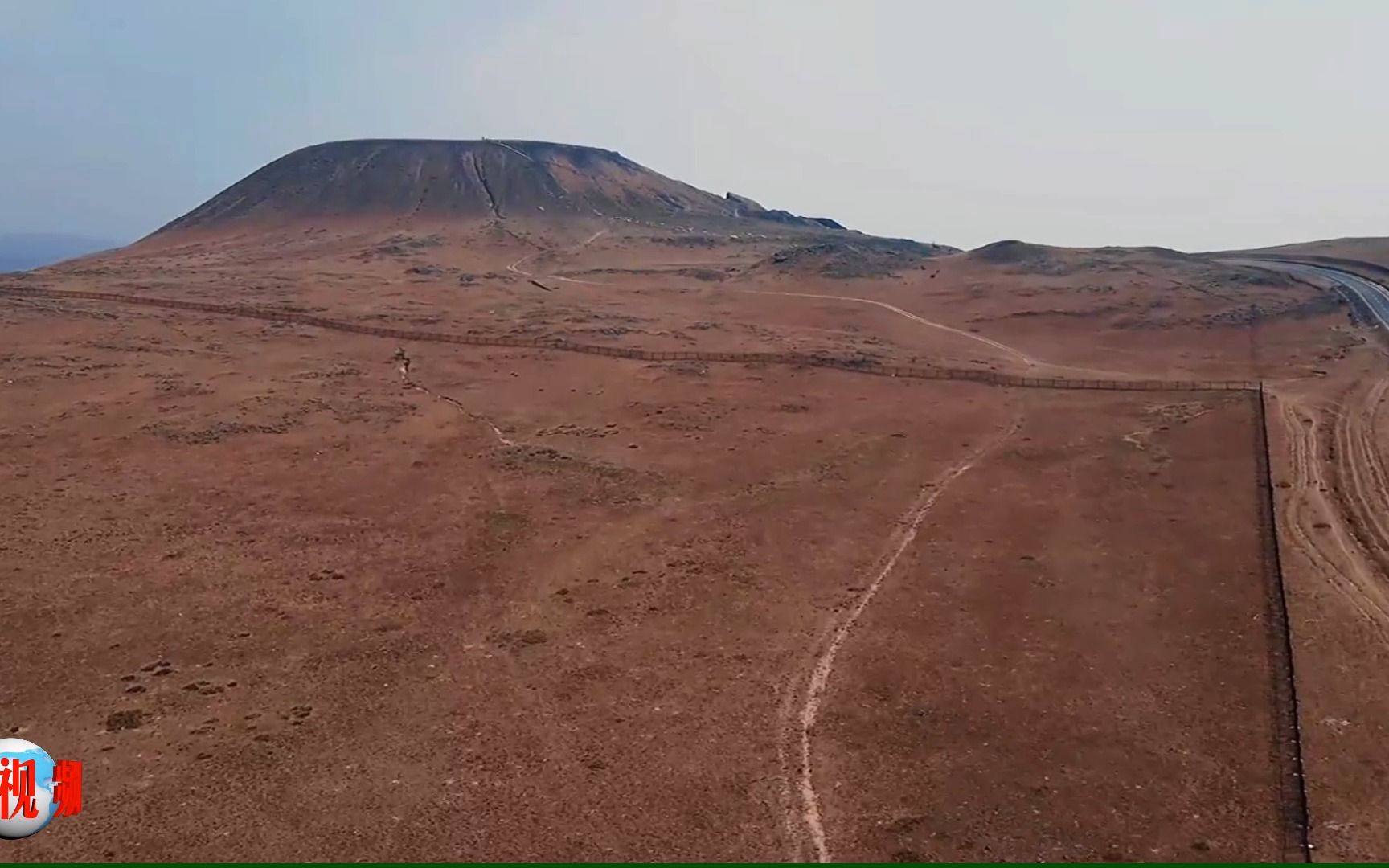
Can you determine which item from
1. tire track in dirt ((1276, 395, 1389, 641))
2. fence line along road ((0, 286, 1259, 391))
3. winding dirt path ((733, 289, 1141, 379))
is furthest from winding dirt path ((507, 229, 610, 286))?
tire track in dirt ((1276, 395, 1389, 641))

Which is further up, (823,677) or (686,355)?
(686,355)

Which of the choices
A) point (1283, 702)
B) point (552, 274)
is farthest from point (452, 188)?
point (1283, 702)

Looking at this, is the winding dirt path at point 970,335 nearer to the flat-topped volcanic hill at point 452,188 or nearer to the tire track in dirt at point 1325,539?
the tire track in dirt at point 1325,539

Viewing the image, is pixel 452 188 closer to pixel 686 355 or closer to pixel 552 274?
pixel 552 274

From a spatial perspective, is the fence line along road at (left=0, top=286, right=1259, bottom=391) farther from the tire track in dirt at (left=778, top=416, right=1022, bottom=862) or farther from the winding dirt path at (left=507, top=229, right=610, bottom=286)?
the winding dirt path at (left=507, top=229, right=610, bottom=286)

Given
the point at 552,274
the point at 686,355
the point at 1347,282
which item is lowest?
the point at 686,355

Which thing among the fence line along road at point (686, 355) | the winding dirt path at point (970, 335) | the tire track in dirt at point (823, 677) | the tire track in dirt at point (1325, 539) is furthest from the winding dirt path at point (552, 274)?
the tire track in dirt at point (1325, 539)

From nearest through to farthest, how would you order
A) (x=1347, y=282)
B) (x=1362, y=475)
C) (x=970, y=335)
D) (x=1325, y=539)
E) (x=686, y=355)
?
(x=1325, y=539) < (x=1362, y=475) < (x=686, y=355) < (x=970, y=335) < (x=1347, y=282)
